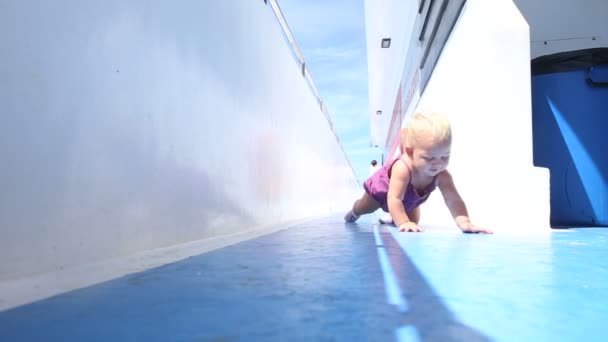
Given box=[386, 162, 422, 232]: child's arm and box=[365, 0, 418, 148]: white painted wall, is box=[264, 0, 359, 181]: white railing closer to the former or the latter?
box=[365, 0, 418, 148]: white painted wall

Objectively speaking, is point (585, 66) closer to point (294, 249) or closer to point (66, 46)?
point (294, 249)

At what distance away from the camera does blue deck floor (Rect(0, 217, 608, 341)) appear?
39 centimetres

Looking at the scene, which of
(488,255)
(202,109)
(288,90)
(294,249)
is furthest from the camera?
(288,90)

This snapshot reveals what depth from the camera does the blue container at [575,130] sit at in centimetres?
168

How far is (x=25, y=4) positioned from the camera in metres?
0.64

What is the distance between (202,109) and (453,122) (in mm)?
1302

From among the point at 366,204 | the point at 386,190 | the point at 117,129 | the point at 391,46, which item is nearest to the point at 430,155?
the point at 386,190

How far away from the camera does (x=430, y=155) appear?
1.59 m

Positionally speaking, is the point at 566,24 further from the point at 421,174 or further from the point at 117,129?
the point at 117,129

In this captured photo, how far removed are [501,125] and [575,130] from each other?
390mm

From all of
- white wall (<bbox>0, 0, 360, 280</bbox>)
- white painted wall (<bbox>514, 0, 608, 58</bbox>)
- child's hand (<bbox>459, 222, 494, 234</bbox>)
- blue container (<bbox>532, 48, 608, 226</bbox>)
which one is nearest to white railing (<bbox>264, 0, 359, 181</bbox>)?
white wall (<bbox>0, 0, 360, 280</bbox>)

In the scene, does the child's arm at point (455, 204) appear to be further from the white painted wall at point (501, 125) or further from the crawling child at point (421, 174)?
the white painted wall at point (501, 125)

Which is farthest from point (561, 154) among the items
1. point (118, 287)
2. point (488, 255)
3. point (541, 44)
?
point (118, 287)

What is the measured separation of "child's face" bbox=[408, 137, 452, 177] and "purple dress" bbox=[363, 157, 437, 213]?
0.08 meters
